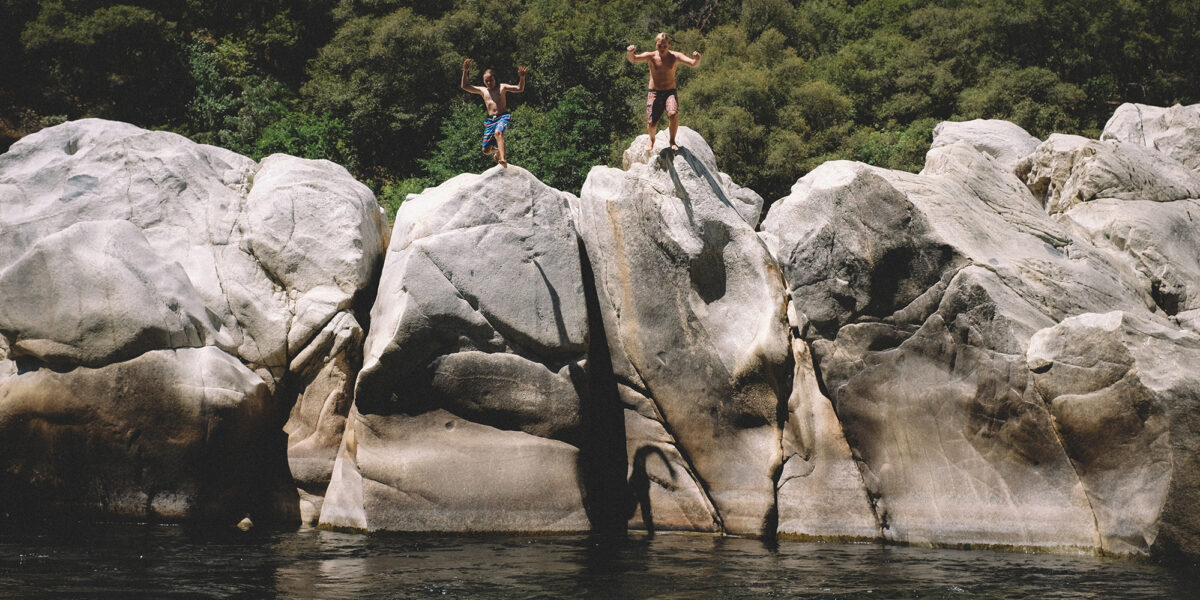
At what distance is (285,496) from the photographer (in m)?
13.0

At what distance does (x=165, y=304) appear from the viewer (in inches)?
488

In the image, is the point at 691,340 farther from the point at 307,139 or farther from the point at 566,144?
the point at 307,139

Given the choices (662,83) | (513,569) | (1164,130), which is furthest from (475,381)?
(1164,130)

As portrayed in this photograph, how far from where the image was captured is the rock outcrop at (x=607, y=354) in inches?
443

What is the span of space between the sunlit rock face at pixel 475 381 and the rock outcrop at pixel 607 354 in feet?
0.12

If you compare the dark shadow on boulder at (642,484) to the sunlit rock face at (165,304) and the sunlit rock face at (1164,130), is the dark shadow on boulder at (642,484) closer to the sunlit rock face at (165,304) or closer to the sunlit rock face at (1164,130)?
the sunlit rock face at (165,304)

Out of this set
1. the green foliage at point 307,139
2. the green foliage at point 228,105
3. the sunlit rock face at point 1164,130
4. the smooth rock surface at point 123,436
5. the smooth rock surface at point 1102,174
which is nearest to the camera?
the smooth rock surface at point 123,436

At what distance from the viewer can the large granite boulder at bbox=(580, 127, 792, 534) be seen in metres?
12.4

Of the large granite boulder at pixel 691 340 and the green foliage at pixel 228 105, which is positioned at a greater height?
the green foliage at pixel 228 105

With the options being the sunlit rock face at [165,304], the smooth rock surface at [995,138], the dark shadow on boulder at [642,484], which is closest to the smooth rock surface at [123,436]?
the sunlit rock face at [165,304]

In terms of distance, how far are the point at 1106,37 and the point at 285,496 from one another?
1131 inches

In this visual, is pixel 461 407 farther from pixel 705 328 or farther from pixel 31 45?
pixel 31 45


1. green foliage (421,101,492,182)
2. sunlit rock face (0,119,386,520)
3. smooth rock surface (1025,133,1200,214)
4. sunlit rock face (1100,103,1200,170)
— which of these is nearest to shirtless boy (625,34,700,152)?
sunlit rock face (0,119,386,520)

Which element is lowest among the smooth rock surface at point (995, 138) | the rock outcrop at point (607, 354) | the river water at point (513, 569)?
the river water at point (513, 569)
